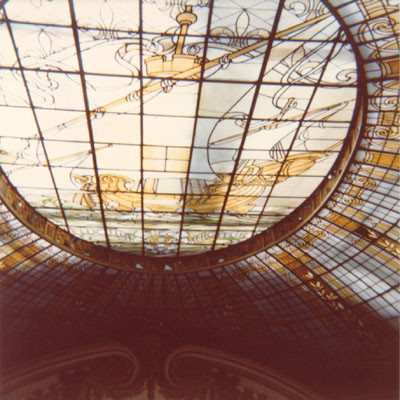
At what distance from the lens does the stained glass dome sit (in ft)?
23.8

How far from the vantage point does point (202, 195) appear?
38.1 feet

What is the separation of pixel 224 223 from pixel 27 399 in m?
10.2

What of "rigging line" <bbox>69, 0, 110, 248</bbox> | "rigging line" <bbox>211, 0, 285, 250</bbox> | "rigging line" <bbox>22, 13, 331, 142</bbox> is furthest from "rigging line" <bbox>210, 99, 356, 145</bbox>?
"rigging line" <bbox>69, 0, 110, 248</bbox>

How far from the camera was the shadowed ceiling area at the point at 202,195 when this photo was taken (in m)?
7.51

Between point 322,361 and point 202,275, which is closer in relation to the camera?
point 202,275

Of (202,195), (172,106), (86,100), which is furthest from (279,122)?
(86,100)

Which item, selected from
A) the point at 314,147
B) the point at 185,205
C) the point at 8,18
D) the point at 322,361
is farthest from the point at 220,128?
the point at 322,361

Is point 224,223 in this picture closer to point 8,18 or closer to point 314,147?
point 314,147

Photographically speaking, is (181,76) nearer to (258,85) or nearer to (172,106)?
(172,106)

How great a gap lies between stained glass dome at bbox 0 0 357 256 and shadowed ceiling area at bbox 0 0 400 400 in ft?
0.12

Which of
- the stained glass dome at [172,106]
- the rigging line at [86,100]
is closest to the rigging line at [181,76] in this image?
the stained glass dome at [172,106]

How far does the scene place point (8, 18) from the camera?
7.06 m

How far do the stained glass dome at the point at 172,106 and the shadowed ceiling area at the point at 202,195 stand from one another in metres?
0.04

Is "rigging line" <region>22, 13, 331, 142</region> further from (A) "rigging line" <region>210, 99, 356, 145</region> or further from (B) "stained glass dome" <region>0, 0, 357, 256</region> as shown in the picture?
(A) "rigging line" <region>210, 99, 356, 145</region>
